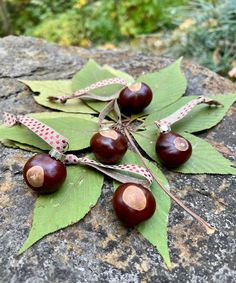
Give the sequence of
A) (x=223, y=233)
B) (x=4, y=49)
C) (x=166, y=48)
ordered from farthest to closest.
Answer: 1. (x=166, y=48)
2. (x=4, y=49)
3. (x=223, y=233)

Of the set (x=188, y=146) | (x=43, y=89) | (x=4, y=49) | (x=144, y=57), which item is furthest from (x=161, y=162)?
(x=4, y=49)

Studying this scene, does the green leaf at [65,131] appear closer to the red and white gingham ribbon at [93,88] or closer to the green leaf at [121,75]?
the red and white gingham ribbon at [93,88]

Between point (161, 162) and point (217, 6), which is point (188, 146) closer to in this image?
point (161, 162)

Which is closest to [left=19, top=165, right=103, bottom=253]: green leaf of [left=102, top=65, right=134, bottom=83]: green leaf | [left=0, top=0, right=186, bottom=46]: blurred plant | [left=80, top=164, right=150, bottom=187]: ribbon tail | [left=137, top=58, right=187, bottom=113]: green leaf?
[left=80, top=164, right=150, bottom=187]: ribbon tail

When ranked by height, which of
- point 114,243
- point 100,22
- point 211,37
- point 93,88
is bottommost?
point 100,22

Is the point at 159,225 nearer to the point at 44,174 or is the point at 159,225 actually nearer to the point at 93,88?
the point at 44,174

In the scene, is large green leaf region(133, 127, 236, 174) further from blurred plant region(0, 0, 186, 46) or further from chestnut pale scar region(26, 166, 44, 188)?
blurred plant region(0, 0, 186, 46)

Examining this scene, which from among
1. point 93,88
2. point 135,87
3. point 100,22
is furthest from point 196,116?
point 100,22

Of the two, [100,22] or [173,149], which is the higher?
[173,149]
